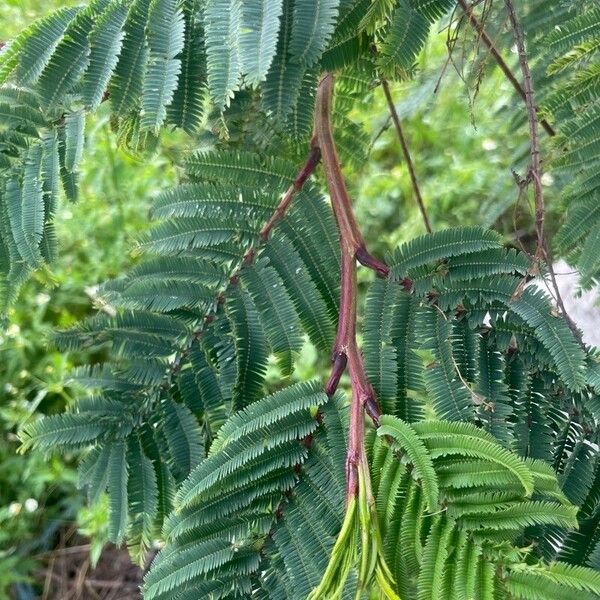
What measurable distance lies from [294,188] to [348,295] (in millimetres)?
251

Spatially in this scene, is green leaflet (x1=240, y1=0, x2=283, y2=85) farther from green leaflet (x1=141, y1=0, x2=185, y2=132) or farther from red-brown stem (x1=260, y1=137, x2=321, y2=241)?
red-brown stem (x1=260, y1=137, x2=321, y2=241)

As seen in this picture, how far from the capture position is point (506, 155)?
112 inches

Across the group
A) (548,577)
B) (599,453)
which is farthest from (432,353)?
(548,577)

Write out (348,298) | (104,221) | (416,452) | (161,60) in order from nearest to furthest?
(416,452)
(161,60)
(348,298)
(104,221)

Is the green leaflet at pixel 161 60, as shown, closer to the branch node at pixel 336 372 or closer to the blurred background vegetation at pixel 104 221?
the branch node at pixel 336 372

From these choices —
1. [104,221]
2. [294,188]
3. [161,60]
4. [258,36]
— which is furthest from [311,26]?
[104,221]

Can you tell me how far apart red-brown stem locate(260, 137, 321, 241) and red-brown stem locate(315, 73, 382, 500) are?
0.02 m

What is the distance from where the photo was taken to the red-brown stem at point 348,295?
982 millimetres

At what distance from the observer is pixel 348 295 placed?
1180 millimetres

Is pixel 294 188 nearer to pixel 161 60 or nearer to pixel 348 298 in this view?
pixel 348 298

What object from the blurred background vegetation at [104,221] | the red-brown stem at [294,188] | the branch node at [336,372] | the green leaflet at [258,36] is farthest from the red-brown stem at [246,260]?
the blurred background vegetation at [104,221]

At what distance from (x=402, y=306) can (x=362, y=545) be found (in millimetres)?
416

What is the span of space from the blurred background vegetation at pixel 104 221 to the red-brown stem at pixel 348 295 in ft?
2.35

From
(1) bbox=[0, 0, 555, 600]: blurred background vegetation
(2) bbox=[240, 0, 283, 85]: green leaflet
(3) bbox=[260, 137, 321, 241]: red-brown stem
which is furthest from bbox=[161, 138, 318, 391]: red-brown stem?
(1) bbox=[0, 0, 555, 600]: blurred background vegetation
